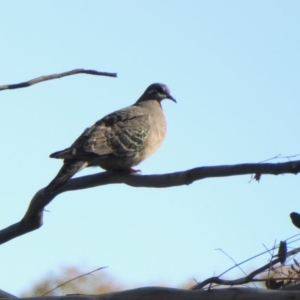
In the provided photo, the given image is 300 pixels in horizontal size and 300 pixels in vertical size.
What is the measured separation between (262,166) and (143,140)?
160 inches

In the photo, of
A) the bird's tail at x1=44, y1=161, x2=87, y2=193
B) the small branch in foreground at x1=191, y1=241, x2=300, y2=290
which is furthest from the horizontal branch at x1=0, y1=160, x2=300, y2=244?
the small branch in foreground at x1=191, y1=241, x2=300, y2=290

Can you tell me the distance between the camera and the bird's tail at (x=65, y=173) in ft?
17.9

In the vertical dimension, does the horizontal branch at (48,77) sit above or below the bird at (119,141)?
above

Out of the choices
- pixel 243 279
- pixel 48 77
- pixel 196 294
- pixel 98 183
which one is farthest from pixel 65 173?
pixel 196 294

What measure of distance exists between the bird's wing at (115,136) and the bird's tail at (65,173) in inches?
Answer: 3.3

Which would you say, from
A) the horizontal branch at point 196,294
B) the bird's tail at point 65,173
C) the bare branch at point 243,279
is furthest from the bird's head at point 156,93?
the horizontal branch at point 196,294

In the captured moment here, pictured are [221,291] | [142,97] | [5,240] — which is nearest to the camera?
[221,291]

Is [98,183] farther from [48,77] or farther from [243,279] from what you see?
[243,279]

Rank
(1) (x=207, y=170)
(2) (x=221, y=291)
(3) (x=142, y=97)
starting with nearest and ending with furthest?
(2) (x=221, y=291) → (1) (x=207, y=170) → (3) (x=142, y=97)

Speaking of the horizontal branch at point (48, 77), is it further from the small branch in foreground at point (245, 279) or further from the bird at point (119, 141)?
the bird at point (119, 141)

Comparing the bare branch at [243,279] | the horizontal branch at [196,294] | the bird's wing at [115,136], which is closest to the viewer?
the horizontal branch at [196,294]

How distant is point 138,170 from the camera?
767 cm

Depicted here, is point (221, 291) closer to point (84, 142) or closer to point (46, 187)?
point (46, 187)

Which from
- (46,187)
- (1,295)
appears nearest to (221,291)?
(1,295)
